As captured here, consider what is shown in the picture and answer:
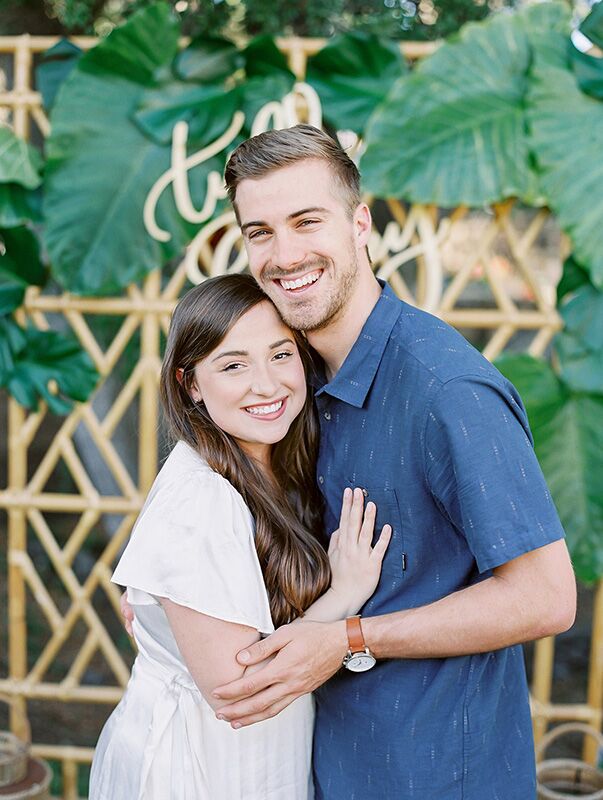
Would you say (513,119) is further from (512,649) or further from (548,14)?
(512,649)

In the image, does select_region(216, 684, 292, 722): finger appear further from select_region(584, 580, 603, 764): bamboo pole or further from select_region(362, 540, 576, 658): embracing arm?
select_region(584, 580, 603, 764): bamboo pole

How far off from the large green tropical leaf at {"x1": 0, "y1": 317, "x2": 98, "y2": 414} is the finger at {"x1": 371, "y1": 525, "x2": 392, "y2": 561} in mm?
1353

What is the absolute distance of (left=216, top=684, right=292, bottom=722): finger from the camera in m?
1.11

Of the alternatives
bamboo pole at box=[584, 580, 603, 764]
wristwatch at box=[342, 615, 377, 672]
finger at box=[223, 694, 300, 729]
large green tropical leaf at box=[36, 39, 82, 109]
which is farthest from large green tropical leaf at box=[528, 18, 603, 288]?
finger at box=[223, 694, 300, 729]

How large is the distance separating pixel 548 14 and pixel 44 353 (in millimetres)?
1585

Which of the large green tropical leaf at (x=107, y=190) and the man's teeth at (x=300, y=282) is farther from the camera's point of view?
the large green tropical leaf at (x=107, y=190)

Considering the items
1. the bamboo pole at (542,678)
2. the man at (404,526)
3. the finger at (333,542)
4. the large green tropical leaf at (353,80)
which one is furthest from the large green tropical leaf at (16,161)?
the bamboo pole at (542,678)

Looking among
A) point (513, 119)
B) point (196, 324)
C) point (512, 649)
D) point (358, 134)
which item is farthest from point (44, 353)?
point (512, 649)

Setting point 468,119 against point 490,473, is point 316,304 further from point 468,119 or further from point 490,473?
point 468,119

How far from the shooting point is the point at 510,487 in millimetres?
1051

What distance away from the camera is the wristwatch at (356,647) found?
45.2 inches

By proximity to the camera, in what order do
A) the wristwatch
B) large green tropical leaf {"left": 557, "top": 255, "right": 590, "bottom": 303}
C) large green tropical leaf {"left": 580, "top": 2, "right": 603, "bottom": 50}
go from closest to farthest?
the wristwatch → large green tropical leaf {"left": 580, "top": 2, "right": 603, "bottom": 50} → large green tropical leaf {"left": 557, "top": 255, "right": 590, "bottom": 303}

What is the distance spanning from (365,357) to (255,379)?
170 mm

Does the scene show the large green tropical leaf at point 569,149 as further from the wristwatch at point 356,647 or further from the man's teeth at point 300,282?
the wristwatch at point 356,647
